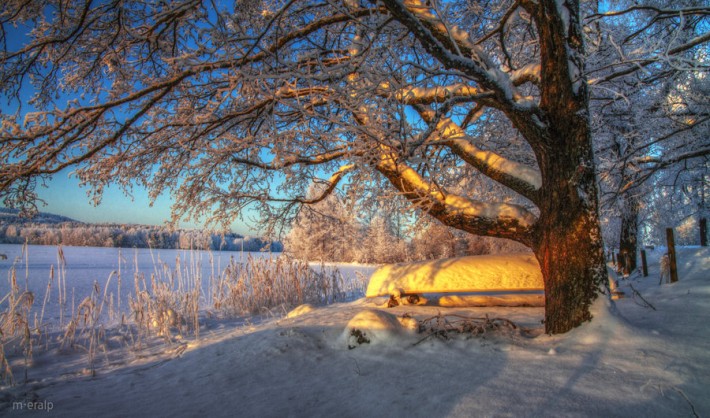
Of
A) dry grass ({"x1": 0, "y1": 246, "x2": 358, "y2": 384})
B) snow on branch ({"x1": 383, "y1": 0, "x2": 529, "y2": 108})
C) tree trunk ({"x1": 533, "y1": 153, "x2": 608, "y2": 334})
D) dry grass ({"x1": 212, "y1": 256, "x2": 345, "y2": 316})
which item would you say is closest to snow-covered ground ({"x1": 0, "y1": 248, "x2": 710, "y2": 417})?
tree trunk ({"x1": 533, "y1": 153, "x2": 608, "y2": 334})

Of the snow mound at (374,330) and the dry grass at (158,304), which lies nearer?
the snow mound at (374,330)

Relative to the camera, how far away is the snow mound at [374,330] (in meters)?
2.98

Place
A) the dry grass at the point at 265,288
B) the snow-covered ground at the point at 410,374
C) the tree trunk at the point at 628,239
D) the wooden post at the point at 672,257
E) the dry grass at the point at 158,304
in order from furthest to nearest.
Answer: the tree trunk at the point at 628,239
the dry grass at the point at 265,288
the wooden post at the point at 672,257
the dry grass at the point at 158,304
the snow-covered ground at the point at 410,374

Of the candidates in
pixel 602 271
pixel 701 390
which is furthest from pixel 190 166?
pixel 701 390

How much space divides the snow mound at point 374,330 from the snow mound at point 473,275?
184 centimetres

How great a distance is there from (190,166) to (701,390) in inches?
226

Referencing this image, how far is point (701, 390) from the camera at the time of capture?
69.7 inches

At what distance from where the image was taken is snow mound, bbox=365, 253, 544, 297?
185 inches

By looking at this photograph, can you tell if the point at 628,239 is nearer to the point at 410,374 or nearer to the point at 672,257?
the point at 672,257

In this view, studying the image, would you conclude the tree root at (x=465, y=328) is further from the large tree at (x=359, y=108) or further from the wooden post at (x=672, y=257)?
the wooden post at (x=672, y=257)

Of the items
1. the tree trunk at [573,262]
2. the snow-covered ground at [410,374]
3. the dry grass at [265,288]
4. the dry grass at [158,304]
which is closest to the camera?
the snow-covered ground at [410,374]

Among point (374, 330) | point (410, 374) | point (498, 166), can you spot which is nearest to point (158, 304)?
point (374, 330)

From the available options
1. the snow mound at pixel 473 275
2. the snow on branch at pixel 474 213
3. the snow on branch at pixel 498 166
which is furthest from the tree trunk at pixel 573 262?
the snow mound at pixel 473 275

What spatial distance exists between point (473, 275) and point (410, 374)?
282 centimetres
